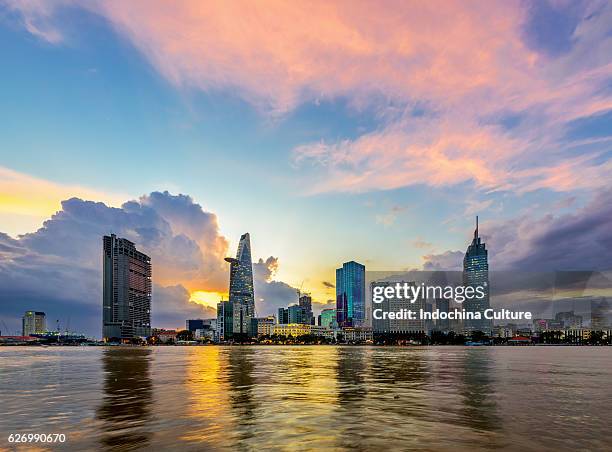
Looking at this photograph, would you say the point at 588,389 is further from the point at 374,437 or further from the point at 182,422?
the point at 182,422

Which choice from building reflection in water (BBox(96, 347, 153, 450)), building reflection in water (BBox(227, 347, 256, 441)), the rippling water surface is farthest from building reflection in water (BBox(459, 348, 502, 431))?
building reflection in water (BBox(96, 347, 153, 450))

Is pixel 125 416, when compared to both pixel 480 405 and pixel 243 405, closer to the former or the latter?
pixel 243 405

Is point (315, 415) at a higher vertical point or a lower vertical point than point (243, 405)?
higher

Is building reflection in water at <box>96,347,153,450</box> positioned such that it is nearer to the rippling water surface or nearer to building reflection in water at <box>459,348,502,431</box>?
the rippling water surface

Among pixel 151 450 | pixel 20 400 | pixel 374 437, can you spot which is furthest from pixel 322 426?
pixel 20 400

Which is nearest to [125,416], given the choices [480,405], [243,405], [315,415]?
[243,405]

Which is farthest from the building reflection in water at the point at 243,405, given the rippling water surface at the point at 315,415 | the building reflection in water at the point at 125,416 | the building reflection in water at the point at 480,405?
the building reflection in water at the point at 480,405

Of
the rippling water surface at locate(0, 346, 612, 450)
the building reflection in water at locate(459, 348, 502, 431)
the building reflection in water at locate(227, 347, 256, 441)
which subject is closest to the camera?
the rippling water surface at locate(0, 346, 612, 450)

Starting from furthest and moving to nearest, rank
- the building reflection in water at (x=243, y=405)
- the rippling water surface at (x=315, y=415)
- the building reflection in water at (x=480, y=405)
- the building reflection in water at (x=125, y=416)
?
the building reflection in water at (x=480, y=405) < the building reflection in water at (x=243, y=405) < the rippling water surface at (x=315, y=415) < the building reflection in water at (x=125, y=416)

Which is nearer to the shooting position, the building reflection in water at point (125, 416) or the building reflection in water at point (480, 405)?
the building reflection in water at point (125, 416)

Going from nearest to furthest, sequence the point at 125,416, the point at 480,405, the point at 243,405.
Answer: the point at 125,416
the point at 480,405
the point at 243,405

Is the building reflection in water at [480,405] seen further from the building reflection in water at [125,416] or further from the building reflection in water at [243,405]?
the building reflection in water at [125,416]

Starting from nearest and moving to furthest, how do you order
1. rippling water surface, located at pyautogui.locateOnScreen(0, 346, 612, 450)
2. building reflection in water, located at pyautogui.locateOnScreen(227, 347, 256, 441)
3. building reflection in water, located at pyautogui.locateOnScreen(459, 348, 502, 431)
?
rippling water surface, located at pyautogui.locateOnScreen(0, 346, 612, 450) → building reflection in water, located at pyautogui.locateOnScreen(227, 347, 256, 441) → building reflection in water, located at pyautogui.locateOnScreen(459, 348, 502, 431)

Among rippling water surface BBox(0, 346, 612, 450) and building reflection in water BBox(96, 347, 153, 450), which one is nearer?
building reflection in water BBox(96, 347, 153, 450)
